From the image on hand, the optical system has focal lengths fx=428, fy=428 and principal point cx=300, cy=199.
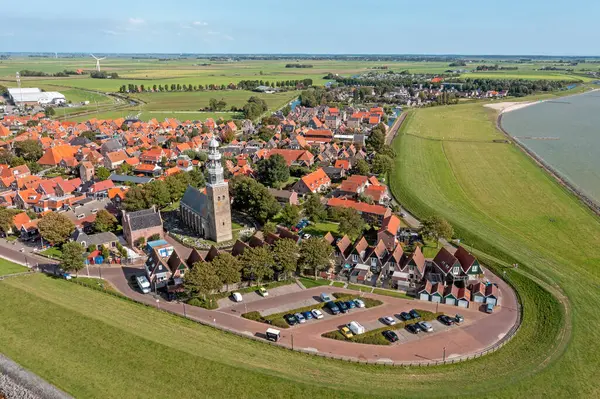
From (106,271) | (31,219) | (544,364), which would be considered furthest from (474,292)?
(31,219)

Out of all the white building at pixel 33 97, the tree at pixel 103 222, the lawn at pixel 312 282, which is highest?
the white building at pixel 33 97

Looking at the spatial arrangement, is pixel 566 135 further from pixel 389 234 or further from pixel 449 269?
pixel 449 269

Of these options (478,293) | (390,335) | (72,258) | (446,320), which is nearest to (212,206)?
(72,258)

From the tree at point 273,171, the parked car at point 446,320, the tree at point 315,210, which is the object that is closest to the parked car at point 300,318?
the parked car at point 446,320

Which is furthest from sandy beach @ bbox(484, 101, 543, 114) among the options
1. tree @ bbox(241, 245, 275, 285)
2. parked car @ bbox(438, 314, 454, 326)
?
tree @ bbox(241, 245, 275, 285)

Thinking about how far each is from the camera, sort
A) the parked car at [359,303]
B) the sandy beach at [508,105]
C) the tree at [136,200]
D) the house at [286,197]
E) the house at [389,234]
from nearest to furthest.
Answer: the parked car at [359,303] < the house at [389,234] < the tree at [136,200] < the house at [286,197] < the sandy beach at [508,105]

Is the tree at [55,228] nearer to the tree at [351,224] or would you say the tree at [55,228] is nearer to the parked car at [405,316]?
the tree at [351,224]
